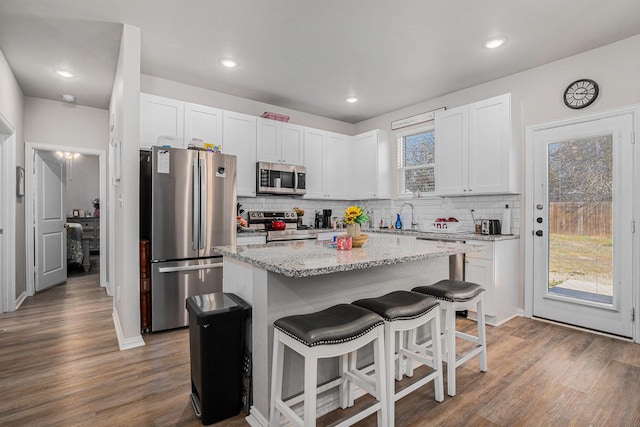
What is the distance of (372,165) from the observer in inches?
201

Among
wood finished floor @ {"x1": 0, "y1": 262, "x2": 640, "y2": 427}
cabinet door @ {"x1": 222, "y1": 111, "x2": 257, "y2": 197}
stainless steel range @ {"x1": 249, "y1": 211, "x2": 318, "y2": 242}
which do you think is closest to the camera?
wood finished floor @ {"x1": 0, "y1": 262, "x2": 640, "y2": 427}

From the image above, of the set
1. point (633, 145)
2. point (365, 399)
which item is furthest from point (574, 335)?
point (365, 399)

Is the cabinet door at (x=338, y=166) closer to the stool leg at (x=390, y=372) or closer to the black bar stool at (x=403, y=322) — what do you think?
the black bar stool at (x=403, y=322)

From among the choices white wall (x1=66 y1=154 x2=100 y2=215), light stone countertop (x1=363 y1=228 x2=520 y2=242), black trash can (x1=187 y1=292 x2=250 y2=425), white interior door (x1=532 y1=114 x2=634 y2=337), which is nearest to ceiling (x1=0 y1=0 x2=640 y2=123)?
white interior door (x1=532 y1=114 x2=634 y2=337)

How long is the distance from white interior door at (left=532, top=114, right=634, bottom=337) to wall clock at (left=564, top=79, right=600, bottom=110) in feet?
0.67

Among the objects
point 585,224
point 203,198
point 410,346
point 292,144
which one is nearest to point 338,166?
point 292,144

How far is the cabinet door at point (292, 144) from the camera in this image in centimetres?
464

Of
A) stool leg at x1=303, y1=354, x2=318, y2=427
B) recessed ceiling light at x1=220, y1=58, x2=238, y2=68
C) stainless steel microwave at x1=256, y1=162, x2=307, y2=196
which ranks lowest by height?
stool leg at x1=303, y1=354, x2=318, y2=427

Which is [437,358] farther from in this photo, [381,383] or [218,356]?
[218,356]

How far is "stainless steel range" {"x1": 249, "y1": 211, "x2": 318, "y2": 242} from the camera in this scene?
4.25m

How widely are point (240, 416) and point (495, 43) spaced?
3661 millimetres

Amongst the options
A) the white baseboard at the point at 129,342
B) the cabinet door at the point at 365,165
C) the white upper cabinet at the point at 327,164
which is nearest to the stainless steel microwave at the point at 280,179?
the white upper cabinet at the point at 327,164

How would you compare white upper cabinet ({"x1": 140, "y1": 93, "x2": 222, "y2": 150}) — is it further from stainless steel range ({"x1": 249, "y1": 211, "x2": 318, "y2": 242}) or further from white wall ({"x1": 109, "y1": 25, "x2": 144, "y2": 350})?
stainless steel range ({"x1": 249, "y1": 211, "x2": 318, "y2": 242})

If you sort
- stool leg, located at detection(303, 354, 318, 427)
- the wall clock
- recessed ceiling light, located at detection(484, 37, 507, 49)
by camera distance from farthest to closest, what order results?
the wall clock → recessed ceiling light, located at detection(484, 37, 507, 49) → stool leg, located at detection(303, 354, 318, 427)
